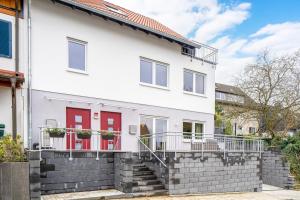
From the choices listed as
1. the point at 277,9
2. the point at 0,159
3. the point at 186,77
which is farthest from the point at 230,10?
the point at 0,159

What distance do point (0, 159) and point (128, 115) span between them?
6.64 metres

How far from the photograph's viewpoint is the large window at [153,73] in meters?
15.2

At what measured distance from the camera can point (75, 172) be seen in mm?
10172

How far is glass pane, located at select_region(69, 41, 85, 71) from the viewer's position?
12.5m

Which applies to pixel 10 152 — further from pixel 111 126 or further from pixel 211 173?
pixel 211 173

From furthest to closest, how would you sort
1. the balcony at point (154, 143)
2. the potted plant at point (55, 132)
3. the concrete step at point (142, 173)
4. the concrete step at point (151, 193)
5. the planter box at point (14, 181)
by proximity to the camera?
the concrete step at point (142, 173)
the balcony at point (154, 143)
the concrete step at point (151, 193)
the potted plant at point (55, 132)
the planter box at point (14, 181)

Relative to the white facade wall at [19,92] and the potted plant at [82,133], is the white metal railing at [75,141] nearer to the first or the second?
the potted plant at [82,133]

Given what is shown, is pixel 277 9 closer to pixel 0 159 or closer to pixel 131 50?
pixel 131 50

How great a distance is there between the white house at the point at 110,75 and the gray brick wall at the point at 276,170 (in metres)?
3.97

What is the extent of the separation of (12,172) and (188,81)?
36.8ft

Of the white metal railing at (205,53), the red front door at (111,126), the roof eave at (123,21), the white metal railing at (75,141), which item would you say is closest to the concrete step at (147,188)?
the white metal railing at (75,141)

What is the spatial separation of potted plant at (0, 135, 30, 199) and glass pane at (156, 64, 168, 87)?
862 cm

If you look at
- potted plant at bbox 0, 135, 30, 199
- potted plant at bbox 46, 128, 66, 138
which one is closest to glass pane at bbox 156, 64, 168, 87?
potted plant at bbox 46, 128, 66, 138

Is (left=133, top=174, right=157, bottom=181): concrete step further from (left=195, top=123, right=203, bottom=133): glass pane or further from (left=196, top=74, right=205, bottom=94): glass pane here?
(left=196, top=74, right=205, bottom=94): glass pane
